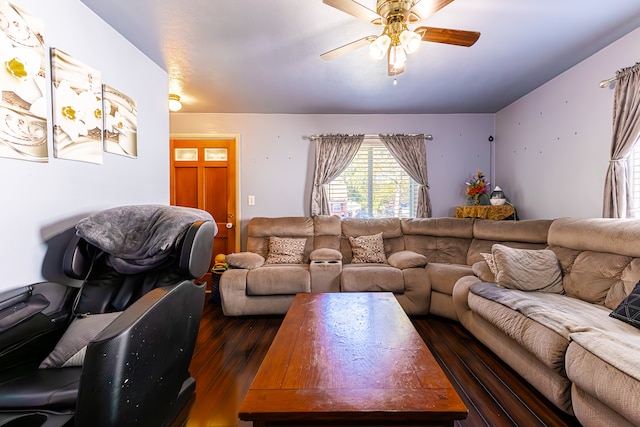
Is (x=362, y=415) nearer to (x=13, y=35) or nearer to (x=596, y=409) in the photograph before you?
(x=596, y=409)

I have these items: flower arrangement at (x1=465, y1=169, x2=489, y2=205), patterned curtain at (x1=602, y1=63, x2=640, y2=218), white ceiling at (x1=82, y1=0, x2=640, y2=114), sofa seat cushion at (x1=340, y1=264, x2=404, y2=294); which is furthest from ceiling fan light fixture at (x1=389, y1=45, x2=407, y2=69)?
flower arrangement at (x1=465, y1=169, x2=489, y2=205)

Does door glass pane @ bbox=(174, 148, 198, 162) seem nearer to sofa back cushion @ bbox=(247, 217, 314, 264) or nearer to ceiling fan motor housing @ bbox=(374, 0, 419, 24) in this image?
sofa back cushion @ bbox=(247, 217, 314, 264)

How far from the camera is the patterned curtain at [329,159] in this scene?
13.0 ft

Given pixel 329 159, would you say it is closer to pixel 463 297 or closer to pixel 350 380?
pixel 463 297

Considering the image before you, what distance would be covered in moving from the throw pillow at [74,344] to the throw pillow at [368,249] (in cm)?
258

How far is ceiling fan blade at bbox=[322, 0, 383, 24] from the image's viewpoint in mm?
1510

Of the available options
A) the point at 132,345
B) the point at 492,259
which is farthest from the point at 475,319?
the point at 132,345

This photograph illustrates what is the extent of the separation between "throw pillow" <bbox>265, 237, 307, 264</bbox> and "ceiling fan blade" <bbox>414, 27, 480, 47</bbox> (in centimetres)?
249

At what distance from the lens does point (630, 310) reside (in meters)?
1.61

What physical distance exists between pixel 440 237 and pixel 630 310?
1.94 m

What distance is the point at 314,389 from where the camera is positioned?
3.44ft

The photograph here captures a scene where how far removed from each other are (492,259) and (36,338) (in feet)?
9.93

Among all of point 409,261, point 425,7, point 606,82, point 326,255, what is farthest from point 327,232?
point 606,82

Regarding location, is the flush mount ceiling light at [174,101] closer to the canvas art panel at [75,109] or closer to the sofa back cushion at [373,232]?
the canvas art panel at [75,109]
